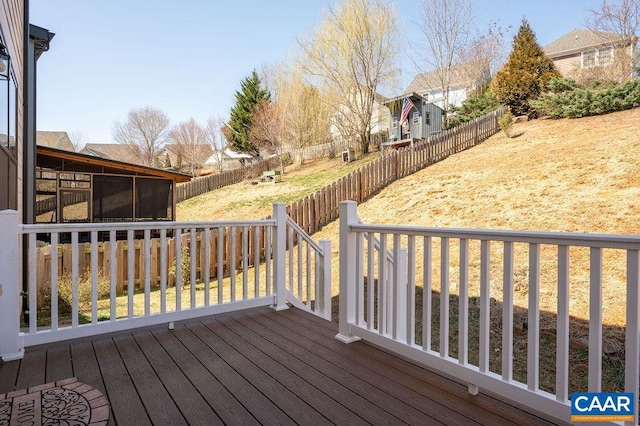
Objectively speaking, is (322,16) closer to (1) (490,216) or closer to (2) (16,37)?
(1) (490,216)

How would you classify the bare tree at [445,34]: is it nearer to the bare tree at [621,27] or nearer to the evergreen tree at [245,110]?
the bare tree at [621,27]

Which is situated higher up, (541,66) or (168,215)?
(541,66)

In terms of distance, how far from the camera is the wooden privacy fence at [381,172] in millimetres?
9000

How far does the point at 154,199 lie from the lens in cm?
1328

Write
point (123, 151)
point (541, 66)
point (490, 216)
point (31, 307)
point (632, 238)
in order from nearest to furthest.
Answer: point (632, 238) < point (31, 307) < point (490, 216) < point (541, 66) < point (123, 151)

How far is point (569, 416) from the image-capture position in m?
1.60

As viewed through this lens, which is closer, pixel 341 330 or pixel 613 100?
pixel 341 330

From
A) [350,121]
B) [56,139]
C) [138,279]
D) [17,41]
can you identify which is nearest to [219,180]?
[350,121]

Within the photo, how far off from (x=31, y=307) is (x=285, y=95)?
66.1ft

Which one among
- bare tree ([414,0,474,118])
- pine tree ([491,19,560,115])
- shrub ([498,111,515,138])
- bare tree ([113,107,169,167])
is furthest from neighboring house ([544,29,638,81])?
bare tree ([113,107,169,167])

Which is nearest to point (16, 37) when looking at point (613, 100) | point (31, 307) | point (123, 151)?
point (31, 307)

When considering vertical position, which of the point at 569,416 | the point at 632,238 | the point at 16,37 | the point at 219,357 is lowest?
the point at 219,357

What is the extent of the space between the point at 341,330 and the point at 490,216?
4869 mm

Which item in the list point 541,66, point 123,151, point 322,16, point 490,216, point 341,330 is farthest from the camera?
point 123,151
